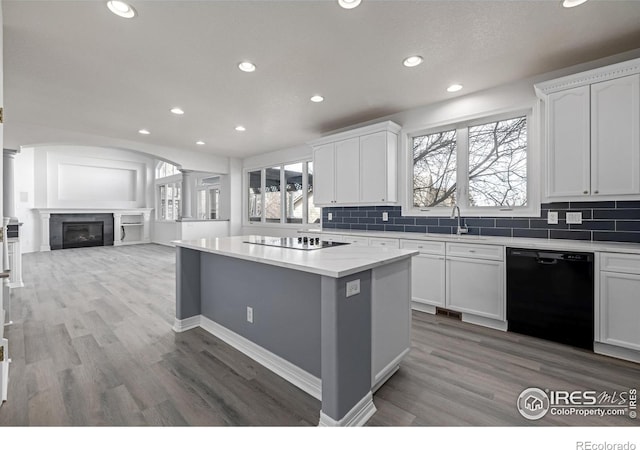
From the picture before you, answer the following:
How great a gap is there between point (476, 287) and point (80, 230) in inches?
425

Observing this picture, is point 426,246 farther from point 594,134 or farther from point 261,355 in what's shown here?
point 261,355

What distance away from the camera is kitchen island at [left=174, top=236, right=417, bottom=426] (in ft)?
4.96

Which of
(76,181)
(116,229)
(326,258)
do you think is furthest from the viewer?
(116,229)

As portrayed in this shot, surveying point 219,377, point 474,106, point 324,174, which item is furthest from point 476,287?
point 324,174

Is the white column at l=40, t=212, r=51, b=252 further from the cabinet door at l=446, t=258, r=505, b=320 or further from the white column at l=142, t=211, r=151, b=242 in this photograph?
the cabinet door at l=446, t=258, r=505, b=320

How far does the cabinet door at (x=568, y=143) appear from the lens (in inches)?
98.3

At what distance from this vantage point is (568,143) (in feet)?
8.45

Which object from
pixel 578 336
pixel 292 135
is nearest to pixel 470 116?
pixel 578 336

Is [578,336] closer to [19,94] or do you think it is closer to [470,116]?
[470,116]

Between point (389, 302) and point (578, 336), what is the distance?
181 centimetres

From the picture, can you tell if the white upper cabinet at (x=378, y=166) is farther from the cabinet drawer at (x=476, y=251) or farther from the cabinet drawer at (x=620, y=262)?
the cabinet drawer at (x=620, y=262)

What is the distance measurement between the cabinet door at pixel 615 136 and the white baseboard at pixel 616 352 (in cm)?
124

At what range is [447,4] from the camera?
6.41 ft

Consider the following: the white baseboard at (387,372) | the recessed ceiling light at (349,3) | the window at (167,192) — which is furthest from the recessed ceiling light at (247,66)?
the window at (167,192)
